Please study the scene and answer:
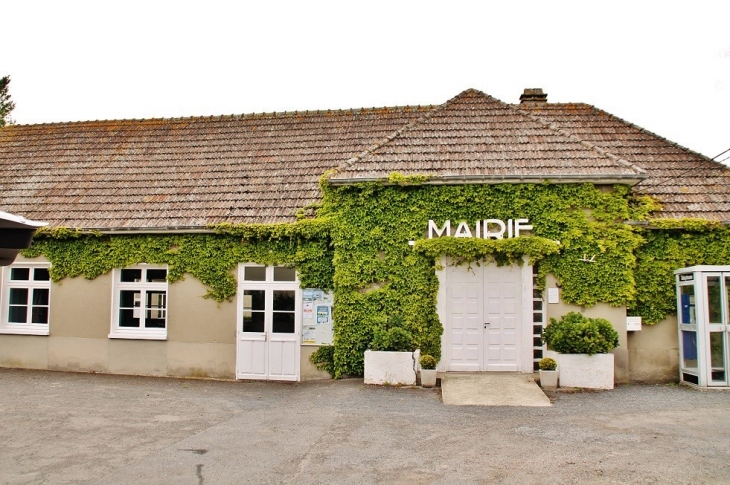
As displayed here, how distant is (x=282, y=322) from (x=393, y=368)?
9.98ft

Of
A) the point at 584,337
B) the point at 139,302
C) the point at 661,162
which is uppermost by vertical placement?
the point at 661,162

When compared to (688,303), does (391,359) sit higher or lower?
lower

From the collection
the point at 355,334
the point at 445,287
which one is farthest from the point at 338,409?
the point at 445,287

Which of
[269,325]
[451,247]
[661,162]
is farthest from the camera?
[661,162]

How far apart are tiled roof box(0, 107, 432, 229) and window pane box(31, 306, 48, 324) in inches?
82.1

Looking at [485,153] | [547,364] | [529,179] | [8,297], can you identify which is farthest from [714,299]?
[8,297]

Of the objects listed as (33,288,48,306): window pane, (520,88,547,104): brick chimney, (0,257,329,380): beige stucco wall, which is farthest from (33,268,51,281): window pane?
(520,88,547,104): brick chimney

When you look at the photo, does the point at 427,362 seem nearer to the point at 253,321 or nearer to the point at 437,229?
the point at 437,229

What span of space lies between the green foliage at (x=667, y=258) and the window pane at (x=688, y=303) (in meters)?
0.32

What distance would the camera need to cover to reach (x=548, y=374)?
11.1 m

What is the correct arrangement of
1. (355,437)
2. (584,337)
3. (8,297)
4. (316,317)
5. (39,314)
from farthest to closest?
(8,297)
(39,314)
(316,317)
(584,337)
(355,437)

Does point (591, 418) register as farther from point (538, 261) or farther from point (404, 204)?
point (404, 204)

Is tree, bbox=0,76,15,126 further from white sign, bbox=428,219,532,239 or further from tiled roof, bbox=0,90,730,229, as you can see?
white sign, bbox=428,219,532,239

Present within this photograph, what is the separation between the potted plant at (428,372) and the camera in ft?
37.3
